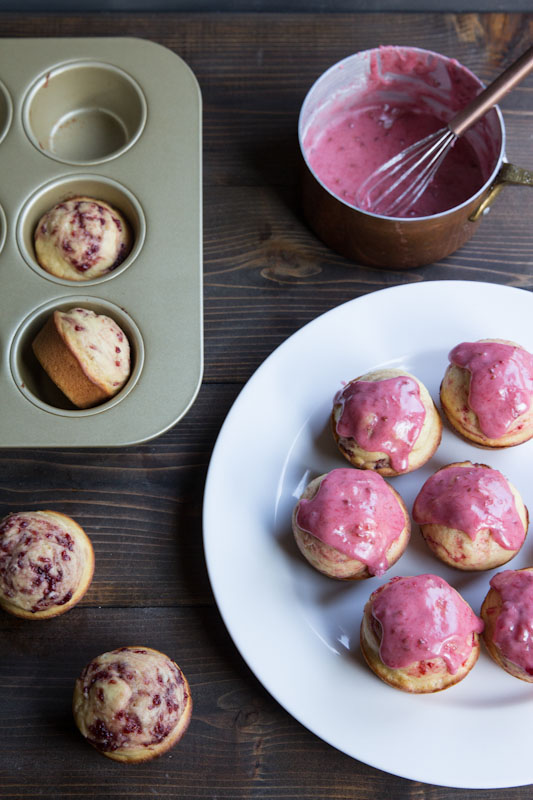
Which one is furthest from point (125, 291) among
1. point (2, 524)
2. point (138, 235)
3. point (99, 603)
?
point (99, 603)

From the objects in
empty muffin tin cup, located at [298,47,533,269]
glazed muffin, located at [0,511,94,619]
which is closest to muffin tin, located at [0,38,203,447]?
glazed muffin, located at [0,511,94,619]

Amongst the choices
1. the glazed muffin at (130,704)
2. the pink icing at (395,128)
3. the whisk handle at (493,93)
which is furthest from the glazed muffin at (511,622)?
the whisk handle at (493,93)

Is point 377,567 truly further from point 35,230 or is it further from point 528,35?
point 528,35

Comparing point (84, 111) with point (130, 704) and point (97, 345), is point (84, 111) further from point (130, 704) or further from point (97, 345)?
point (130, 704)

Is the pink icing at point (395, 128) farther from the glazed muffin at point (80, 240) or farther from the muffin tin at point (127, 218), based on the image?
the glazed muffin at point (80, 240)

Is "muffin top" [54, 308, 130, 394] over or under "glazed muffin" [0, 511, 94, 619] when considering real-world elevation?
over

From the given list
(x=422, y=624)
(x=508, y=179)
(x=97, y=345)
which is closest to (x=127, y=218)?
(x=97, y=345)

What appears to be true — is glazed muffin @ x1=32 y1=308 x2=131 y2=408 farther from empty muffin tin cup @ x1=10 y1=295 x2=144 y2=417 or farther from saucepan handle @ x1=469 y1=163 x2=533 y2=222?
saucepan handle @ x1=469 y1=163 x2=533 y2=222
